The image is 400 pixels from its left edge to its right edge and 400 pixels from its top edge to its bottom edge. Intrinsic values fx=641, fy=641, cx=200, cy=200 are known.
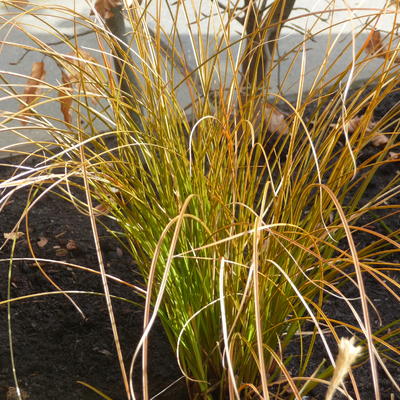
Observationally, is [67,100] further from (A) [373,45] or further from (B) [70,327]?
(A) [373,45]

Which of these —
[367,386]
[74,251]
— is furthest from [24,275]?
[367,386]

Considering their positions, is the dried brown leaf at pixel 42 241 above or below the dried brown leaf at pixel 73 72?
below

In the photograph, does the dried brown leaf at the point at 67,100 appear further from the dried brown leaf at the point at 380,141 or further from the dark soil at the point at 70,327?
the dried brown leaf at the point at 380,141

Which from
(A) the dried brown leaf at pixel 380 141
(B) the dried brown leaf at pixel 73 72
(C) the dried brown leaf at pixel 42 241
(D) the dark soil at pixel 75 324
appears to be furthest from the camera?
(A) the dried brown leaf at pixel 380 141

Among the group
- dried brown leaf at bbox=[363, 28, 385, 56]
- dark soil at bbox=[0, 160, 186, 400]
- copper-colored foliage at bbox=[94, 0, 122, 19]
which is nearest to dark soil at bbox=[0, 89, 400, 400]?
dark soil at bbox=[0, 160, 186, 400]

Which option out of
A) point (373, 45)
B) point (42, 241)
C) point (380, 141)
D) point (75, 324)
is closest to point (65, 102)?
point (42, 241)

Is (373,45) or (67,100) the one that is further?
(67,100)

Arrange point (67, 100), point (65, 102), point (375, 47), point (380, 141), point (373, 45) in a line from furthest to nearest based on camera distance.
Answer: point (380, 141) < point (67, 100) < point (65, 102) < point (375, 47) < point (373, 45)

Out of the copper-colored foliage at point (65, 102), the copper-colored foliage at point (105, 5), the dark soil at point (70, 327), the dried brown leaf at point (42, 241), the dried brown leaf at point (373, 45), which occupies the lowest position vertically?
the dark soil at point (70, 327)

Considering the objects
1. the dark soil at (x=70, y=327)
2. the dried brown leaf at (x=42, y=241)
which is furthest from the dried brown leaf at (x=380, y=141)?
the dried brown leaf at (x=42, y=241)
